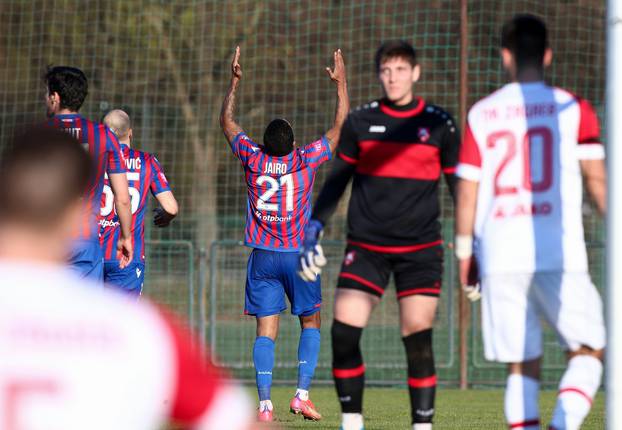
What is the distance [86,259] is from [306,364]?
101 inches

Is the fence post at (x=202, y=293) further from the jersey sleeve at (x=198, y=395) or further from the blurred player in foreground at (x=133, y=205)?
the jersey sleeve at (x=198, y=395)

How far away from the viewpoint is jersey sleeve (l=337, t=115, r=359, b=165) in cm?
645

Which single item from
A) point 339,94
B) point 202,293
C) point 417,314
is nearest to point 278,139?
point 339,94

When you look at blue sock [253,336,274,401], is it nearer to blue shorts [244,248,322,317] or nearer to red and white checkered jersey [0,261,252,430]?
blue shorts [244,248,322,317]

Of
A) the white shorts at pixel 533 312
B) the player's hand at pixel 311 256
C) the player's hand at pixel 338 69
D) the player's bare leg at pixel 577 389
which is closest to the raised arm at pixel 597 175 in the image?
the white shorts at pixel 533 312

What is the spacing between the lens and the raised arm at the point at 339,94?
8516 millimetres

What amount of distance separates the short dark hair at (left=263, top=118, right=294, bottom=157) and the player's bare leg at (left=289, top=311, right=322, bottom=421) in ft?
4.23

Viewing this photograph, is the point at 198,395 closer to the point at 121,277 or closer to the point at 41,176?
the point at 41,176

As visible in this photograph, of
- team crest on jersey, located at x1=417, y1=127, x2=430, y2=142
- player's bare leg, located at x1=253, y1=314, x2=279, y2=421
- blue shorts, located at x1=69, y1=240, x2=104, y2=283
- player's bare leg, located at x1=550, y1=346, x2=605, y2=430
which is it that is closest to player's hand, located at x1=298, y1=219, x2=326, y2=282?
team crest on jersey, located at x1=417, y1=127, x2=430, y2=142

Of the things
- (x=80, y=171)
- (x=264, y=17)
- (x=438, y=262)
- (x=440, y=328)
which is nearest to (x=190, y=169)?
(x=264, y=17)

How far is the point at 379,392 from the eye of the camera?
42.8 feet

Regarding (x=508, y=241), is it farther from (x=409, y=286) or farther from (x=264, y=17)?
(x=264, y=17)

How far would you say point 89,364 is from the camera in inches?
89.7

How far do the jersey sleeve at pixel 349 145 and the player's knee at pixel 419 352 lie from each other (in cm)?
92
